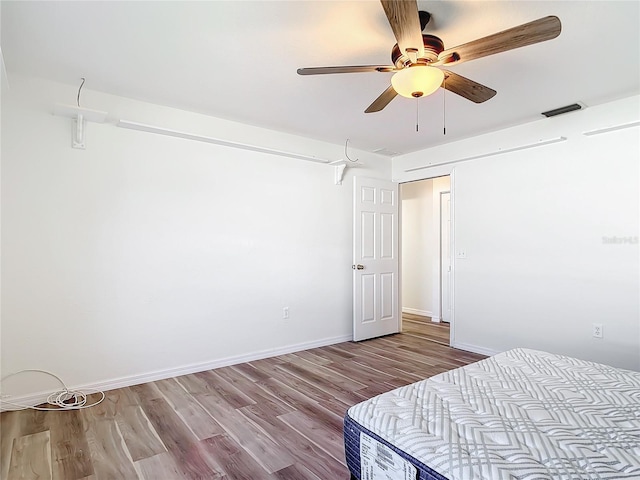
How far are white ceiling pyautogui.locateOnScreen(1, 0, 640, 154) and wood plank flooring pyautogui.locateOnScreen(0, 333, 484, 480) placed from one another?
2.48 m

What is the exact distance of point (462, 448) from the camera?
1257 mm

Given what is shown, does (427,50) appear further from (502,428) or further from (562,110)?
(562,110)

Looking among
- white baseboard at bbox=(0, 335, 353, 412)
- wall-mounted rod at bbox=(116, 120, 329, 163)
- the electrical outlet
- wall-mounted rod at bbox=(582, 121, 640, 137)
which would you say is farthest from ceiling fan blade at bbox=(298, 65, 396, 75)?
the electrical outlet

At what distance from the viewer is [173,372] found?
10.9 feet

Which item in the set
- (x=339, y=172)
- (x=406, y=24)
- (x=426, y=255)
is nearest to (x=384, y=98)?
(x=406, y=24)

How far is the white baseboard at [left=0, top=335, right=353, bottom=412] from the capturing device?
106 inches

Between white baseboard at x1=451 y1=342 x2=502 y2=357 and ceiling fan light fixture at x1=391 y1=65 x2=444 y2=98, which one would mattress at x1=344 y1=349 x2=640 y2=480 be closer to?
ceiling fan light fixture at x1=391 y1=65 x2=444 y2=98

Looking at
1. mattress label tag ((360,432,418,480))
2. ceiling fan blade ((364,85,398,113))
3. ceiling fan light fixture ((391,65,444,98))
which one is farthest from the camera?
ceiling fan blade ((364,85,398,113))

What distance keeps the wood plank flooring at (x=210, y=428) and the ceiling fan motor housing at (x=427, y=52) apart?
88.1 inches

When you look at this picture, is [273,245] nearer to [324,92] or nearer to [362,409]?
[324,92]

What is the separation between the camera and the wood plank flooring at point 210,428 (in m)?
1.94

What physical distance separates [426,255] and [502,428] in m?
5.10

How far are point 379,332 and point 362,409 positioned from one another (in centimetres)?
328

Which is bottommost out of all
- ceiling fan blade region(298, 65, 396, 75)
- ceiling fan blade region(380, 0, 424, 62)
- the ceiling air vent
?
ceiling fan blade region(298, 65, 396, 75)
